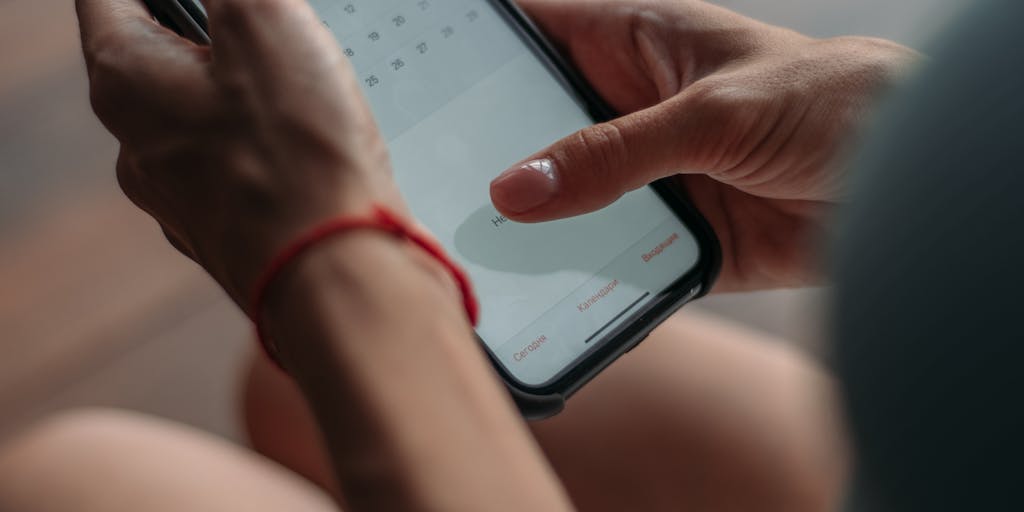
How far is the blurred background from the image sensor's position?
86 cm

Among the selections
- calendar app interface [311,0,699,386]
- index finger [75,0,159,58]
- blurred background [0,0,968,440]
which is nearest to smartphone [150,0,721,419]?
calendar app interface [311,0,699,386]

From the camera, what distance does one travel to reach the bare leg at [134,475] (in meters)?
0.48

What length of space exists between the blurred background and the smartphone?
0.33 m

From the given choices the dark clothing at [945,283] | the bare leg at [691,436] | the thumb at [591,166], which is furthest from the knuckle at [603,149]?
the dark clothing at [945,283]

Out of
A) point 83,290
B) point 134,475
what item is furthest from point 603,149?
point 83,290

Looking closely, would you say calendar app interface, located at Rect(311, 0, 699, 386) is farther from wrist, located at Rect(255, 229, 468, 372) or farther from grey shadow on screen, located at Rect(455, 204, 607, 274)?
wrist, located at Rect(255, 229, 468, 372)

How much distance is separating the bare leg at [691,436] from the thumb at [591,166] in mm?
114

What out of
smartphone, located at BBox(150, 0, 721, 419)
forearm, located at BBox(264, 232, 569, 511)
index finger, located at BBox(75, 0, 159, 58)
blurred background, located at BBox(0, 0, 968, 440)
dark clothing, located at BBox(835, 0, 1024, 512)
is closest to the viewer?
dark clothing, located at BBox(835, 0, 1024, 512)

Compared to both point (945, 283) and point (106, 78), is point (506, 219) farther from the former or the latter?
point (945, 283)

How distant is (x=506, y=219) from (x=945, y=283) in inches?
15.1

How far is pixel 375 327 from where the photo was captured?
0.96ft

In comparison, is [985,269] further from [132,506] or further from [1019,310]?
[132,506]

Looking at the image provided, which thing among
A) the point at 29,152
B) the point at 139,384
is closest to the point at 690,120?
the point at 139,384

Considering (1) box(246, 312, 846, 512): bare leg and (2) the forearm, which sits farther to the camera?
(1) box(246, 312, 846, 512): bare leg
